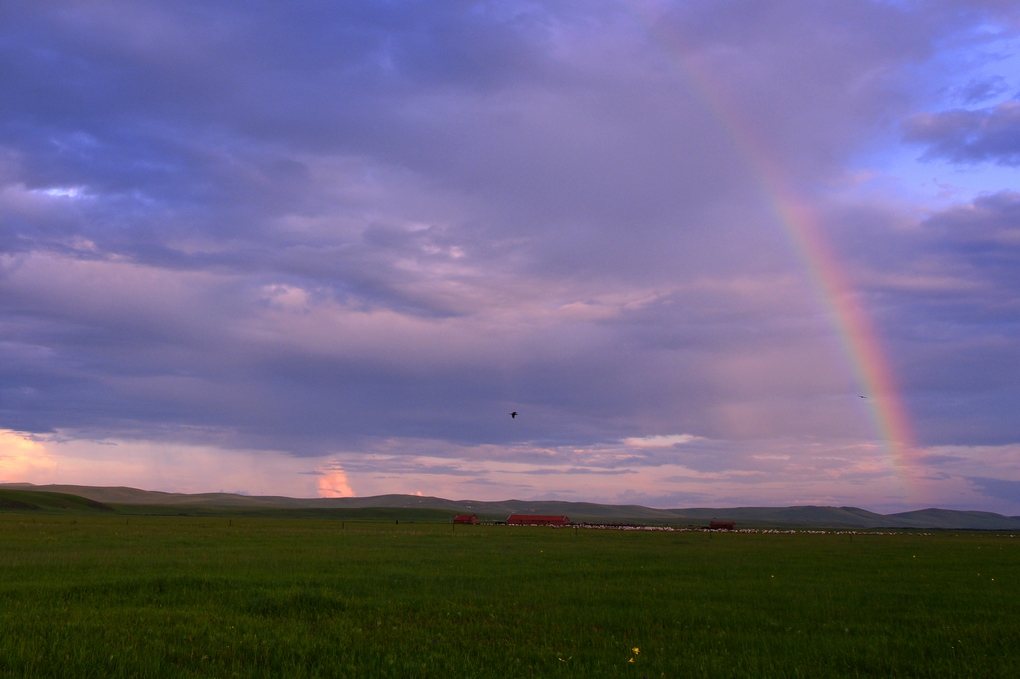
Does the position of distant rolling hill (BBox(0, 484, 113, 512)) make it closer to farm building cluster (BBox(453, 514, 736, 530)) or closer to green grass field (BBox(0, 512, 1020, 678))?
farm building cluster (BBox(453, 514, 736, 530))

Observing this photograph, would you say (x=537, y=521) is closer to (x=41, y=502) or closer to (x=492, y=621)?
(x=41, y=502)

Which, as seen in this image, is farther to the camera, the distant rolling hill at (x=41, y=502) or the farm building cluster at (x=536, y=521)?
the distant rolling hill at (x=41, y=502)

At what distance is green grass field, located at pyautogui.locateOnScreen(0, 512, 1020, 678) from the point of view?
37.1ft

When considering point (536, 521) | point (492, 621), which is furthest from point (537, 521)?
point (492, 621)

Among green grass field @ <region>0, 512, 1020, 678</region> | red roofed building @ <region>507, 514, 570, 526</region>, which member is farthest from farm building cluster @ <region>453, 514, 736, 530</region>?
green grass field @ <region>0, 512, 1020, 678</region>

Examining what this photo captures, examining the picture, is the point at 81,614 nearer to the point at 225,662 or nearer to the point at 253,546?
the point at 225,662

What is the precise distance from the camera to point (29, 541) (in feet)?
135

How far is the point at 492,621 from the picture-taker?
50.9ft

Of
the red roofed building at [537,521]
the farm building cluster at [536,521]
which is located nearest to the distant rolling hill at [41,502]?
the farm building cluster at [536,521]

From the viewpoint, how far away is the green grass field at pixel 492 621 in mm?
11320

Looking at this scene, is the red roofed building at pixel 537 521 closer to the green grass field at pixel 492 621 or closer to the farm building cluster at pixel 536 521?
the farm building cluster at pixel 536 521

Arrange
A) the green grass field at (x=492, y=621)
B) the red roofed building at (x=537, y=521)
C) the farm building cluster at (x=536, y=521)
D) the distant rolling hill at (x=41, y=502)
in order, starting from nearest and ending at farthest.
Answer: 1. the green grass field at (x=492, y=621)
2. the farm building cluster at (x=536, y=521)
3. the red roofed building at (x=537, y=521)
4. the distant rolling hill at (x=41, y=502)

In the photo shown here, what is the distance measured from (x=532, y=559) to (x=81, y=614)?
23442 mm

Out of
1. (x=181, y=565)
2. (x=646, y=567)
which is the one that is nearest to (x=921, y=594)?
(x=646, y=567)
